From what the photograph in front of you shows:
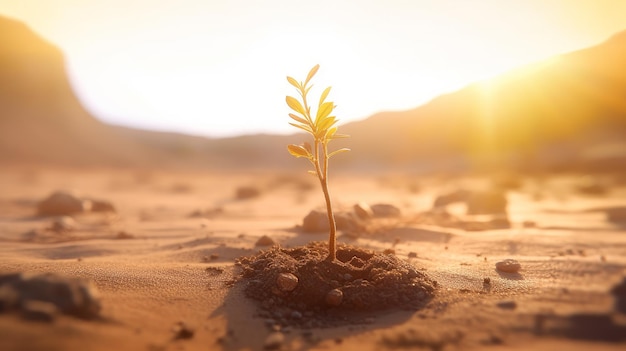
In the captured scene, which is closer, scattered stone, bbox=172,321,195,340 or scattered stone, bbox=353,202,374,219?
scattered stone, bbox=172,321,195,340

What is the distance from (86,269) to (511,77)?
31456mm

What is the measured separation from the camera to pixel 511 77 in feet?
97.0

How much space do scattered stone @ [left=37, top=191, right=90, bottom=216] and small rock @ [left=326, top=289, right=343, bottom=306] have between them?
6338 millimetres

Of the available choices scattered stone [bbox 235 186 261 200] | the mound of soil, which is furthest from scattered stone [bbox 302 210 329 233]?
scattered stone [bbox 235 186 261 200]

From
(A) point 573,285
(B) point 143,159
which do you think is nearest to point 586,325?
(A) point 573,285

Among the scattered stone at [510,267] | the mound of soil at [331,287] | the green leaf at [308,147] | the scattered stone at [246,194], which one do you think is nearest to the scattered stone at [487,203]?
the scattered stone at [510,267]

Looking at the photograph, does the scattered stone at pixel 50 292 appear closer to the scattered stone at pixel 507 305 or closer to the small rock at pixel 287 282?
the small rock at pixel 287 282

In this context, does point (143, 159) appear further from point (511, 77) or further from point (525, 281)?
point (525, 281)

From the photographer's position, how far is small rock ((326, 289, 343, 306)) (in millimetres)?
2670

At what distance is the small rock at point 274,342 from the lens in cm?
224

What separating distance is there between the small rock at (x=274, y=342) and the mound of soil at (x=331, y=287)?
0.82ft

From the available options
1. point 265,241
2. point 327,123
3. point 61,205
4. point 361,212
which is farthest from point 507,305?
point 61,205

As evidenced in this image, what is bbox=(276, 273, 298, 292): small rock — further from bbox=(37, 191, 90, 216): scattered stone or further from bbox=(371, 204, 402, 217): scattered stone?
bbox=(37, 191, 90, 216): scattered stone

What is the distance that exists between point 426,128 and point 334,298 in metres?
34.4
